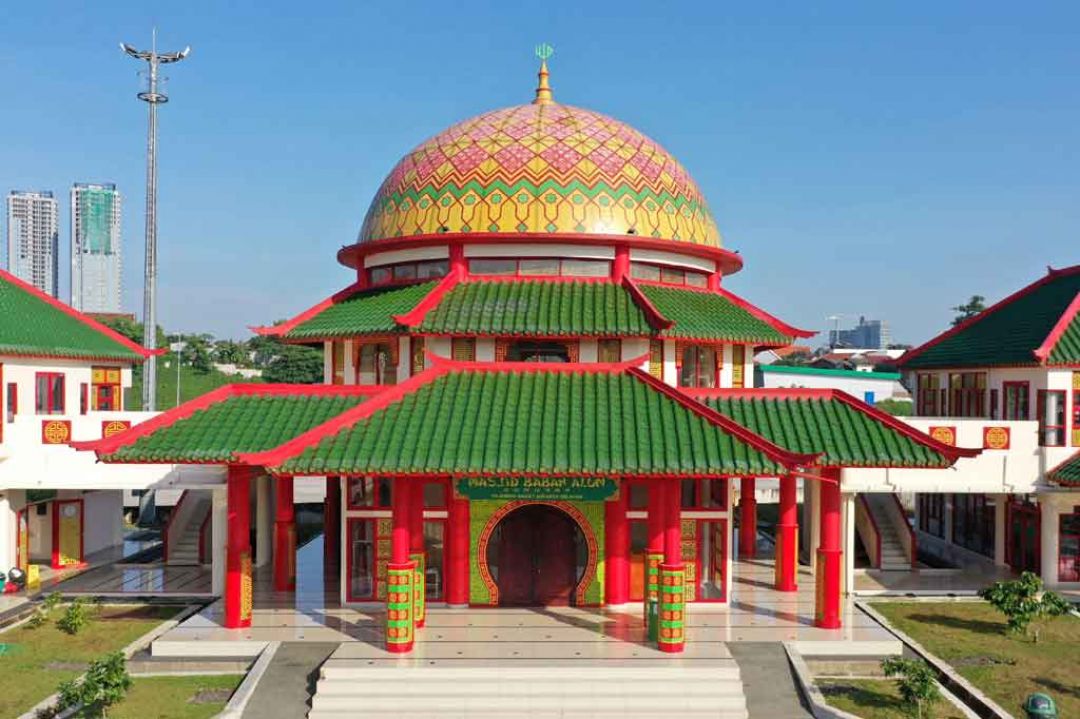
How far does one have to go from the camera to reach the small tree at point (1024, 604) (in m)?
20.0

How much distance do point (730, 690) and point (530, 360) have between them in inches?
376

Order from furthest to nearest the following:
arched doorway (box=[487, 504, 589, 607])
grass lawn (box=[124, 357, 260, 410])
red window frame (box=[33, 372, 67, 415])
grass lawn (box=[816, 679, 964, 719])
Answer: grass lawn (box=[124, 357, 260, 410])
red window frame (box=[33, 372, 67, 415])
arched doorway (box=[487, 504, 589, 607])
grass lawn (box=[816, 679, 964, 719])

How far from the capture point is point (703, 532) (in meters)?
21.5


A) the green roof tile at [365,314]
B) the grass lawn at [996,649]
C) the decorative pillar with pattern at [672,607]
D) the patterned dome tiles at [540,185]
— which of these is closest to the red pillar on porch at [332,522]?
the green roof tile at [365,314]

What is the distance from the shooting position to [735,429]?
17.5 metres

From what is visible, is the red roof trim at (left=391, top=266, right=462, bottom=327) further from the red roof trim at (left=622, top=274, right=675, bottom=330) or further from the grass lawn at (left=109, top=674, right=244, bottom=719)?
the grass lawn at (left=109, top=674, right=244, bottom=719)

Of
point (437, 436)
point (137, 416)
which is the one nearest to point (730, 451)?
point (437, 436)

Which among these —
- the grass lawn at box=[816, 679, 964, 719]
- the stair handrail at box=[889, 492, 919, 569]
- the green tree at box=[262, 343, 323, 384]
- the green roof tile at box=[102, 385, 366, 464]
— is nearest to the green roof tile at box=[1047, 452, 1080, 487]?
the stair handrail at box=[889, 492, 919, 569]

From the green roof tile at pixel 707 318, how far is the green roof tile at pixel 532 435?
355 centimetres

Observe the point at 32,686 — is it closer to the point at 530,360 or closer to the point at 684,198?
the point at 530,360

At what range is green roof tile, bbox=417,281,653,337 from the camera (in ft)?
69.4

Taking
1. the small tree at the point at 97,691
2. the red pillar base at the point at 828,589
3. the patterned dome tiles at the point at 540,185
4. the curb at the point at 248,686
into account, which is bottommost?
the curb at the point at 248,686

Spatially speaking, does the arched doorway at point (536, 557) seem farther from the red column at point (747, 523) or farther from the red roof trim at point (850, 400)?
the red column at point (747, 523)

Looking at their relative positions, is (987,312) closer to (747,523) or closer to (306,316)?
(747,523)
